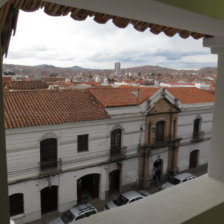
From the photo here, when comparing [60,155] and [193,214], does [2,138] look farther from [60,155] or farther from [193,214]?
[60,155]

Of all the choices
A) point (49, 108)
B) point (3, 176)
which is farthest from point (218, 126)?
point (49, 108)

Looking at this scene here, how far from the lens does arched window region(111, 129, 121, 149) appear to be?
4.64 metres

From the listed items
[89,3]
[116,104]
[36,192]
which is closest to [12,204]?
[36,192]

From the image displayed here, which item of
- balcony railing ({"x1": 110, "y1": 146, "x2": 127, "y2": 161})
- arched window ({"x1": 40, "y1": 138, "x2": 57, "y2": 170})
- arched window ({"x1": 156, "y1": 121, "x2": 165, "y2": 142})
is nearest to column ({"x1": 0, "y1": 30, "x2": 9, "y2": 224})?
arched window ({"x1": 40, "y1": 138, "x2": 57, "y2": 170})

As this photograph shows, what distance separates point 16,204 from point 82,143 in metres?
1.47

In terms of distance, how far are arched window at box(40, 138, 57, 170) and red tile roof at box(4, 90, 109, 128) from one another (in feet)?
1.27

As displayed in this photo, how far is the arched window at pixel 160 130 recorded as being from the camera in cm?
532

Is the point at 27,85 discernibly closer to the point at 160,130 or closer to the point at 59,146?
the point at 59,146

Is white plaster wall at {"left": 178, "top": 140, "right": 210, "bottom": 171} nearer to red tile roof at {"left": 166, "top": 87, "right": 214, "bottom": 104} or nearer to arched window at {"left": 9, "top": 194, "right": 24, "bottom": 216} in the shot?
red tile roof at {"left": 166, "top": 87, "right": 214, "bottom": 104}

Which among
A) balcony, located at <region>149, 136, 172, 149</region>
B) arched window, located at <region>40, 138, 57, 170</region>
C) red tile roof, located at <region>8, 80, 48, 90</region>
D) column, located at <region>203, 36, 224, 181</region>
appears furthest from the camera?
balcony, located at <region>149, 136, 172, 149</region>

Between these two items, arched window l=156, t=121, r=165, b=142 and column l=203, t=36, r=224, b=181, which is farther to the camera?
arched window l=156, t=121, r=165, b=142

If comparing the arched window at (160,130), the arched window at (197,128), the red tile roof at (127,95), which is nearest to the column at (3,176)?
the red tile roof at (127,95)

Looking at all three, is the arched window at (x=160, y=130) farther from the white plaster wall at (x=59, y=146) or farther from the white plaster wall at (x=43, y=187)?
the white plaster wall at (x=43, y=187)

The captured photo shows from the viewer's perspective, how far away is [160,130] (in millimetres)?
5395
